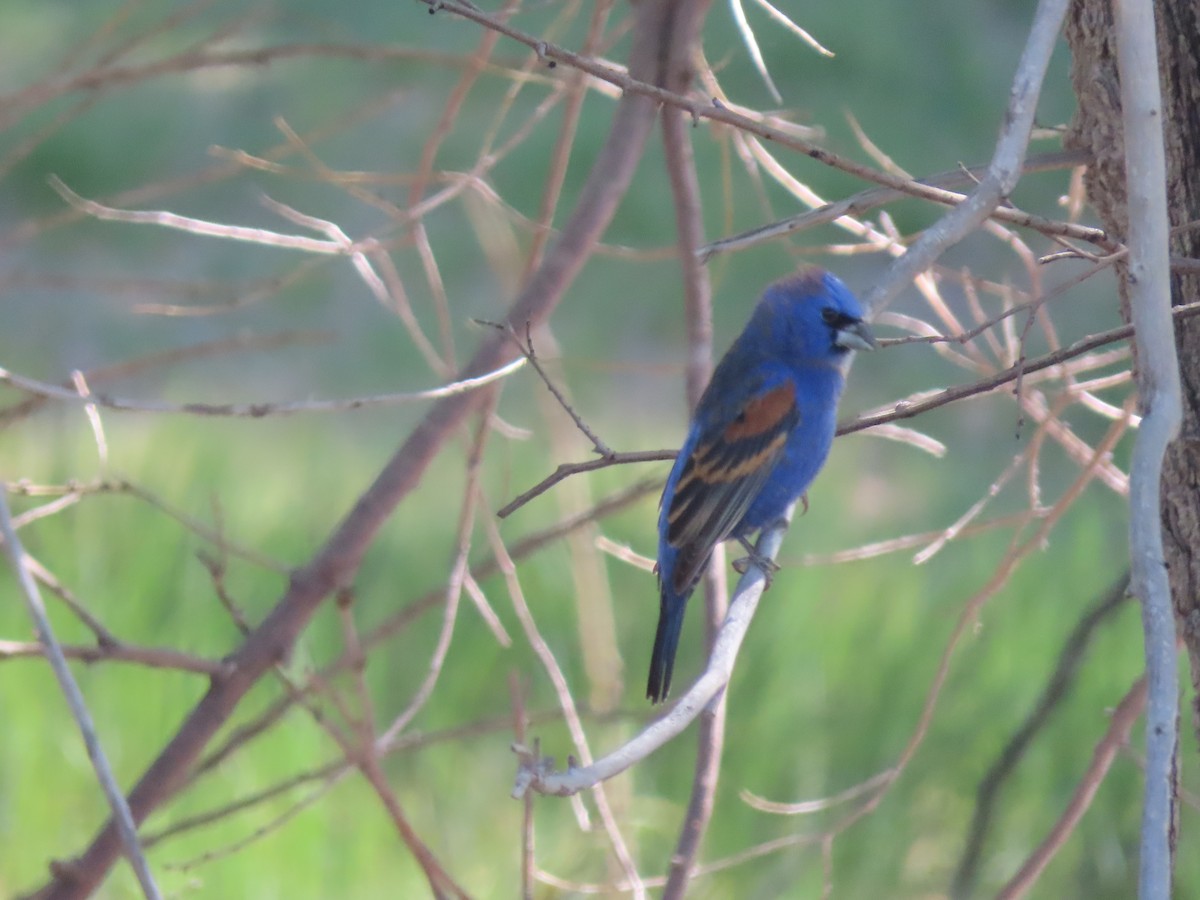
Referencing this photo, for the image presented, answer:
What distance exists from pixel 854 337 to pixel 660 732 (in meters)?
1.57

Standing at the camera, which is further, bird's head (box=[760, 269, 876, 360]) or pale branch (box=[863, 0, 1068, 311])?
bird's head (box=[760, 269, 876, 360])

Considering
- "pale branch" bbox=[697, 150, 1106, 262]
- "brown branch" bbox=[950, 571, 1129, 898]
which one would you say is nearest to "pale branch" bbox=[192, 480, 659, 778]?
"pale branch" bbox=[697, 150, 1106, 262]

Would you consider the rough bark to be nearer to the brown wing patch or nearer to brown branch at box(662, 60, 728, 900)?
brown branch at box(662, 60, 728, 900)

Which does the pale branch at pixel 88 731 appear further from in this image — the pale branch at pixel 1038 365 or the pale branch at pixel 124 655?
the pale branch at pixel 1038 365

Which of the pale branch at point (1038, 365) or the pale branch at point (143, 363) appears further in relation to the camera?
the pale branch at point (143, 363)

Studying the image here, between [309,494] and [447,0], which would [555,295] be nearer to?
[447,0]

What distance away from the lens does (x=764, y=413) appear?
115 inches

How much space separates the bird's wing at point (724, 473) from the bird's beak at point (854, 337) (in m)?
0.16

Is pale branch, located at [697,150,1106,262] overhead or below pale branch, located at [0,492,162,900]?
overhead

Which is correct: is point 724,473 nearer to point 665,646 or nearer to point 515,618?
point 665,646

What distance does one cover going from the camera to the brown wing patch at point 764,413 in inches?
114

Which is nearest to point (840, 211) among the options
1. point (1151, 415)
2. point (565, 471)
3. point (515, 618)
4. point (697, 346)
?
point (565, 471)

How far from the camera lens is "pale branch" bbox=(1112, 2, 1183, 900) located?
44.1 inches

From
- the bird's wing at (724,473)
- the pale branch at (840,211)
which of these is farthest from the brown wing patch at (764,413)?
the pale branch at (840,211)
